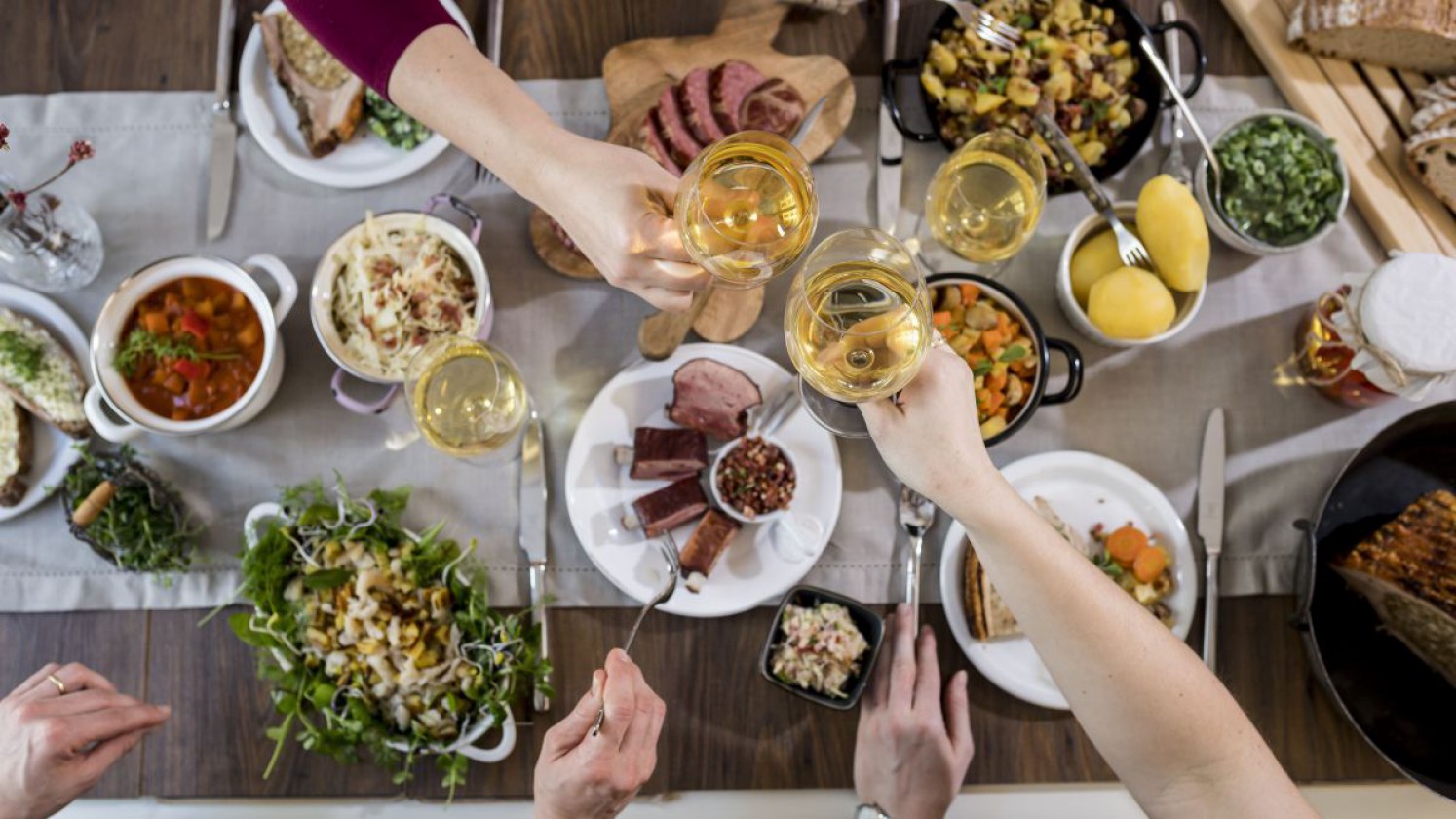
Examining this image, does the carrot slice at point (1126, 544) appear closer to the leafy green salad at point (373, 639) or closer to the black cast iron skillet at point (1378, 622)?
the black cast iron skillet at point (1378, 622)

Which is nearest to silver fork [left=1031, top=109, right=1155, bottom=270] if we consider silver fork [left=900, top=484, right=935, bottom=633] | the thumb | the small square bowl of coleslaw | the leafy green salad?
silver fork [left=900, top=484, right=935, bottom=633]

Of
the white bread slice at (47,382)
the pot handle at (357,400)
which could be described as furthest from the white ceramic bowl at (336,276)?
the white bread slice at (47,382)

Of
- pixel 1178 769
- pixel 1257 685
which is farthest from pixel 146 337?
pixel 1257 685

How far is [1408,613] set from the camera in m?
1.88

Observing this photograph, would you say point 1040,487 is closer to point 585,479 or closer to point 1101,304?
point 1101,304

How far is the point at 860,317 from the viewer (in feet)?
4.94

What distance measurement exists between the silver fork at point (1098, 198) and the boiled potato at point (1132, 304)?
0.11 feet

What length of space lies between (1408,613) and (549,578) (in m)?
1.75

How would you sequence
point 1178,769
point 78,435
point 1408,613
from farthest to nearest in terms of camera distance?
point 78,435 → point 1408,613 → point 1178,769

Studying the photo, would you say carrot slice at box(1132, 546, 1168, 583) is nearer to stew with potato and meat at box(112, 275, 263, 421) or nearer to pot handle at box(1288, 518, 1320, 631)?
pot handle at box(1288, 518, 1320, 631)

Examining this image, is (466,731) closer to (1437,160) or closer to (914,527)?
(914,527)

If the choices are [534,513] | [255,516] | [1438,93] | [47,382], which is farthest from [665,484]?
[1438,93]

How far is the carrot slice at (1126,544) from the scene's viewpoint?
199cm

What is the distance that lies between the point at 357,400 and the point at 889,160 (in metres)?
1.30
